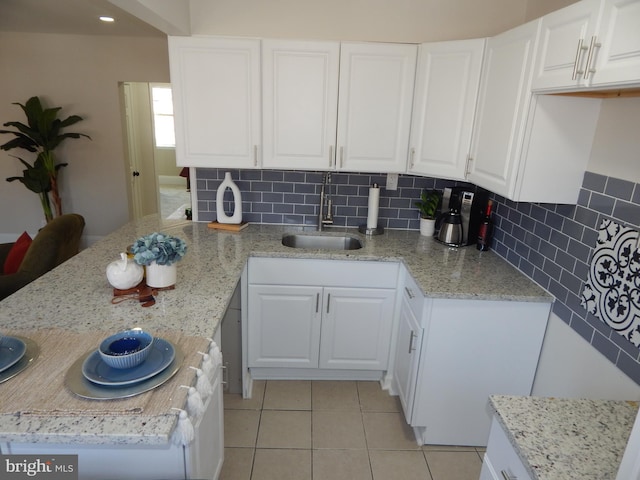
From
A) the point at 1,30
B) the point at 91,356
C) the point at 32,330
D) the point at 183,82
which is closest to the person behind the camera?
the point at 91,356

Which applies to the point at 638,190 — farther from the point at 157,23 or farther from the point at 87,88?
the point at 87,88

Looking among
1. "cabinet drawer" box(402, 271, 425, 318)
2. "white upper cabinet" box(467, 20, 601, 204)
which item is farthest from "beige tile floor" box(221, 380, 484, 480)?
"white upper cabinet" box(467, 20, 601, 204)

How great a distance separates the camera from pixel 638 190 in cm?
142

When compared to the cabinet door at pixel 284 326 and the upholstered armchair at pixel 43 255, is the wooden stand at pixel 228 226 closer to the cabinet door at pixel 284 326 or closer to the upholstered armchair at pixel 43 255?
the cabinet door at pixel 284 326

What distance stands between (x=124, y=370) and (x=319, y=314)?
140 cm

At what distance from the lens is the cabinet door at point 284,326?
2.41m

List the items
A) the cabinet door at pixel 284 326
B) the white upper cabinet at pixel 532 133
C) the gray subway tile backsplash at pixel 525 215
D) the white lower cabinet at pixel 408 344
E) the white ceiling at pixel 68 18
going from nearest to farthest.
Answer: the gray subway tile backsplash at pixel 525 215 < the white upper cabinet at pixel 532 133 < the white lower cabinet at pixel 408 344 < the cabinet door at pixel 284 326 < the white ceiling at pixel 68 18

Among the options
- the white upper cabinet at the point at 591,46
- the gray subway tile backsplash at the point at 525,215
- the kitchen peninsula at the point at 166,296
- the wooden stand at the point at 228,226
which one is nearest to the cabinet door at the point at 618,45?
the white upper cabinet at the point at 591,46

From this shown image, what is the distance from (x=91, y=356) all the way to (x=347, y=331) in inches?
60.4

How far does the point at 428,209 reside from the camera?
2.72 meters

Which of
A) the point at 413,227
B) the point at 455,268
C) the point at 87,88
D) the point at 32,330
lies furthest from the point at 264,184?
the point at 87,88

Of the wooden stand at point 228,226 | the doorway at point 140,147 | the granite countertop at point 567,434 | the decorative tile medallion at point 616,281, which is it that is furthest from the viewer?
the doorway at point 140,147

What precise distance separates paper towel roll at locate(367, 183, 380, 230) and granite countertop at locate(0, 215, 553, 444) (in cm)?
11

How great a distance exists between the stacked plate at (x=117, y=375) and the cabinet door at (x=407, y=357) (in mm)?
1219
